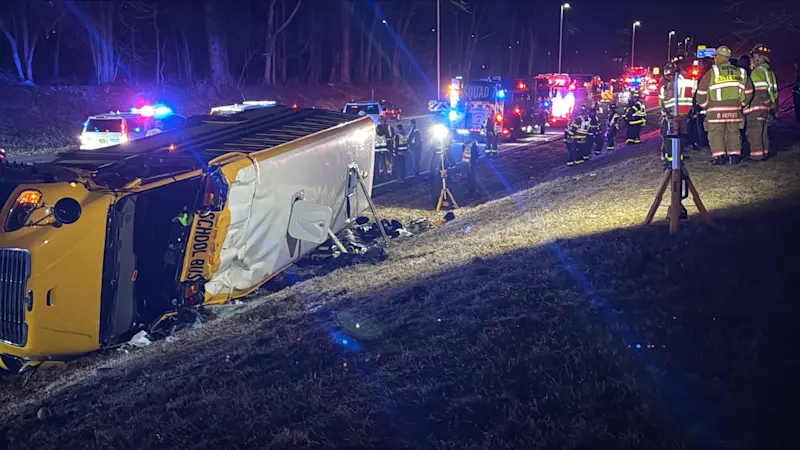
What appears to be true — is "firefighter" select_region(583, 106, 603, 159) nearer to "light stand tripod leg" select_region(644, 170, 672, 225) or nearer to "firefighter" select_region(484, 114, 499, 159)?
"firefighter" select_region(484, 114, 499, 159)

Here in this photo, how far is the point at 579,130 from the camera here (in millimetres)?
18469

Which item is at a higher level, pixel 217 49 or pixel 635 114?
pixel 217 49

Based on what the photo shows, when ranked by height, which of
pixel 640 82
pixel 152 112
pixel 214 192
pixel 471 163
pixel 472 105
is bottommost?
pixel 214 192

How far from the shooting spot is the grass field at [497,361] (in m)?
3.86

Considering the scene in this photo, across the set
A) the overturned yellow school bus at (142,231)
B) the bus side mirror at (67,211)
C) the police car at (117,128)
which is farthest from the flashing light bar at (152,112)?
the bus side mirror at (67,211)

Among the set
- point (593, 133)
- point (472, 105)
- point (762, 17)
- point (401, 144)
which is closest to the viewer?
point (401, 144)

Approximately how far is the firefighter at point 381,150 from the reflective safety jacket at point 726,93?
809cm

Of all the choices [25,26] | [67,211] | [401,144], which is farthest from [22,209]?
[25,26]

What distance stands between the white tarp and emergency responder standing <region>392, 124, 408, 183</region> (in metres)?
7.18

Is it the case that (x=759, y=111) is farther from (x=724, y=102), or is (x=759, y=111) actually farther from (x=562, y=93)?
(x=562, y=93)

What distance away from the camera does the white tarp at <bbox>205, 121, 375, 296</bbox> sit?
313 inches

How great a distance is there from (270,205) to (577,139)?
37.7ft

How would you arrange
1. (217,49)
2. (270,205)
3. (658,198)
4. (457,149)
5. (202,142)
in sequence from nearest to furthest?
(658,198) < (270,205) < (202,142) < (457,149) < (217,49)

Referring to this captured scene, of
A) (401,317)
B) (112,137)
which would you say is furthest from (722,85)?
(112,137)
